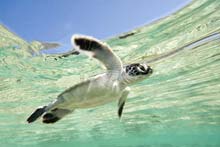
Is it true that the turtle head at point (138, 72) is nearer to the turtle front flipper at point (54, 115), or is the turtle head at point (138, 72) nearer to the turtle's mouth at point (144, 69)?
the turtle's mouth at point (144, 69)

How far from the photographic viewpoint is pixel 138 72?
549cm

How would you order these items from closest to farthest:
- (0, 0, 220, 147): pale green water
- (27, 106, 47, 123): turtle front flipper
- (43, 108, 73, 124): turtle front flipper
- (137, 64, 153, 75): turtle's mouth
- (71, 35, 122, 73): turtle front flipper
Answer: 1. (71, 35, 122, 73): turtle front flipper
2. (137, 64, 153, 75): turtle's mouth
3. (27, 106, 47, 123): turtle front flipper
4. (43, 108, 73, 124): turtle front flipper
5. (0, 0, 220, 147): pale green water

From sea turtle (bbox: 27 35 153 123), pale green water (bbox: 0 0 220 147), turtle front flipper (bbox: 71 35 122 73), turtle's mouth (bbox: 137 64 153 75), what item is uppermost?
pale green water (bbox: 0 0 220 147)

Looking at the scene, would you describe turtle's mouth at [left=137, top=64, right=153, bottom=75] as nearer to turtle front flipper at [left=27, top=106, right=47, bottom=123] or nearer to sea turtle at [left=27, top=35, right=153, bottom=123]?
sea turtle at [left=27, top=35, right=153, bottom=123]

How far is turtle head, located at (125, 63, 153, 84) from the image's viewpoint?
5.45 m

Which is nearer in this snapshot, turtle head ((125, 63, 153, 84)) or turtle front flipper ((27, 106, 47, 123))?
turtle head ((125, 63, 153, 84))

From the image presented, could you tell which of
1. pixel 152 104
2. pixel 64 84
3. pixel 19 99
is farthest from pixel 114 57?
pixel 152 104

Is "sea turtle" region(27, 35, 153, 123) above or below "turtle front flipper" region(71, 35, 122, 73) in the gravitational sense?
below

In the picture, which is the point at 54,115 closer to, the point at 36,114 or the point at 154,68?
the point at 36,114

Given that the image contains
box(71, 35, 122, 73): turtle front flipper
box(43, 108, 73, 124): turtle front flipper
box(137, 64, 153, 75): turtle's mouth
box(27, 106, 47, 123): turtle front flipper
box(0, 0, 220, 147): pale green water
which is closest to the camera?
box(71, 35, 122, 73): turtle front flipper

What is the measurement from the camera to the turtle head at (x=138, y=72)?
17.9 feet

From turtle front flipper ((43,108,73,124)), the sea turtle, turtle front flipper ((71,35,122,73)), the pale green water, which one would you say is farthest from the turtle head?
the pale green water

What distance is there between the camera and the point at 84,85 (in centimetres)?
592

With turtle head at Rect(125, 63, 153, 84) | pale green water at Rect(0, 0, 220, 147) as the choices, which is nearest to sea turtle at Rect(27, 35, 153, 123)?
turtle head at Rect(125, 63, 153, 84)
